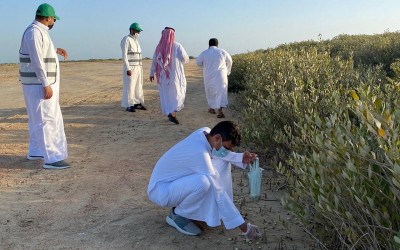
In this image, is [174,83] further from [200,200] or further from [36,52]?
→ [200,200]

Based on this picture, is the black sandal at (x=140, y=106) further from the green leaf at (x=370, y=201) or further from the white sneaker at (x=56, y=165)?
the green leaf at (x=370, y=201)

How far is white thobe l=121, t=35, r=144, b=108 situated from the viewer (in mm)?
8922

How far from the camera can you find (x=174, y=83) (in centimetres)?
821

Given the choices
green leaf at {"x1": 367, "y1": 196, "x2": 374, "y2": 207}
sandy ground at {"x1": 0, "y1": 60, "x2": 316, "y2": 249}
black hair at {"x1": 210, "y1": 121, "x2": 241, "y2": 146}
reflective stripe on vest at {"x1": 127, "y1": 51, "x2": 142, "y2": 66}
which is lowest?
sandy ground at {"x1": 0, "y1": 60, "x2": 316, "y2": 249}

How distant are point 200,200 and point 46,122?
2786mm

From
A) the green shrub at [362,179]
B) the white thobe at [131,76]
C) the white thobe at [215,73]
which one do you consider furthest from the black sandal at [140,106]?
the green shrub at [362,179]

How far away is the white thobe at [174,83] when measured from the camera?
8.16 metres

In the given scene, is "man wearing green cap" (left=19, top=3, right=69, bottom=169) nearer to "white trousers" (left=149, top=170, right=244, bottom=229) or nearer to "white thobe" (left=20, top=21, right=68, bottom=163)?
"white thobe" (left=20, top=21, right=68, bottom=163)

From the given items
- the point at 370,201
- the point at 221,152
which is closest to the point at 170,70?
the point at 221,152

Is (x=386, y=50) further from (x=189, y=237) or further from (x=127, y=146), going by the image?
(x=189, y=237)

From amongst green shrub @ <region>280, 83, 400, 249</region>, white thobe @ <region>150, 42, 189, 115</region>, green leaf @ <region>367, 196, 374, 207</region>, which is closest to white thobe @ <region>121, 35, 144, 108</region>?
white thobe @ <region>150, 42, 189, 115</region>

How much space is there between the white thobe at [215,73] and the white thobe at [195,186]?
5.44m

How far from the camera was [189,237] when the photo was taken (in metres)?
3.63

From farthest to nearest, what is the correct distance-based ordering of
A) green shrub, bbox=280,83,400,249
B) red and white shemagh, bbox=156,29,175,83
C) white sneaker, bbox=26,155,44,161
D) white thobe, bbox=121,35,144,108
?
white thobe, bbox=121,35,144,108 → red and white shemagh, bbox=156,29,175,83 → white sneaker, bbox=26,155,44,161 → green shrub, bbox=280,83,400,249
